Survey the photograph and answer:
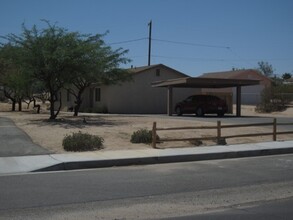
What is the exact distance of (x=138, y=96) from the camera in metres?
40.1

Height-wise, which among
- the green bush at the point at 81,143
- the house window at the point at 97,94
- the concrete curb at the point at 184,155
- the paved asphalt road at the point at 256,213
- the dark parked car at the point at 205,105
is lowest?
the paved asphalt road at the point at 256,213

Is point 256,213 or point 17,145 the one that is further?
point 17,145

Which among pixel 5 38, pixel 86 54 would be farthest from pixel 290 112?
pixel 5 38

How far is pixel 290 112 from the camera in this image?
41.5m

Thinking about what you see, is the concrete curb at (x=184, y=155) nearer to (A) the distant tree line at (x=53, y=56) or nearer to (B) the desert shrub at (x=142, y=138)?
(B) the desert shrub at (x=142, y=138)

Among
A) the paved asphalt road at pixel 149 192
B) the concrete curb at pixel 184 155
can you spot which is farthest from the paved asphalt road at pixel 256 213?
the concrete curb at pixel 184 155

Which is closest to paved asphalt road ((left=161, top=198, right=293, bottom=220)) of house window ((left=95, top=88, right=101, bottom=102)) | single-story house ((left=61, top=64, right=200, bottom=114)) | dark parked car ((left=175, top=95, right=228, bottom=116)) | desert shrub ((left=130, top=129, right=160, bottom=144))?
desert shrub ((left=130, top=129, right=160, bottom=144))

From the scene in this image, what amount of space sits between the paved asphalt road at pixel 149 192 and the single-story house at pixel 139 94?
2677 cm

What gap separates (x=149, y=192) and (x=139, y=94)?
30.9 m

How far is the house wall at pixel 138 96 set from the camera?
39.5 meters

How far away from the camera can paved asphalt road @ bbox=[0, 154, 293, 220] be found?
7.77 m

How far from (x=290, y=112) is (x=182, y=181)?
3305cm

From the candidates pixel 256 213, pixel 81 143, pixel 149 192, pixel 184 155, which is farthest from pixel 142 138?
pixel 256 213

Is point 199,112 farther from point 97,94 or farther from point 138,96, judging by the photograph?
point 97,94
